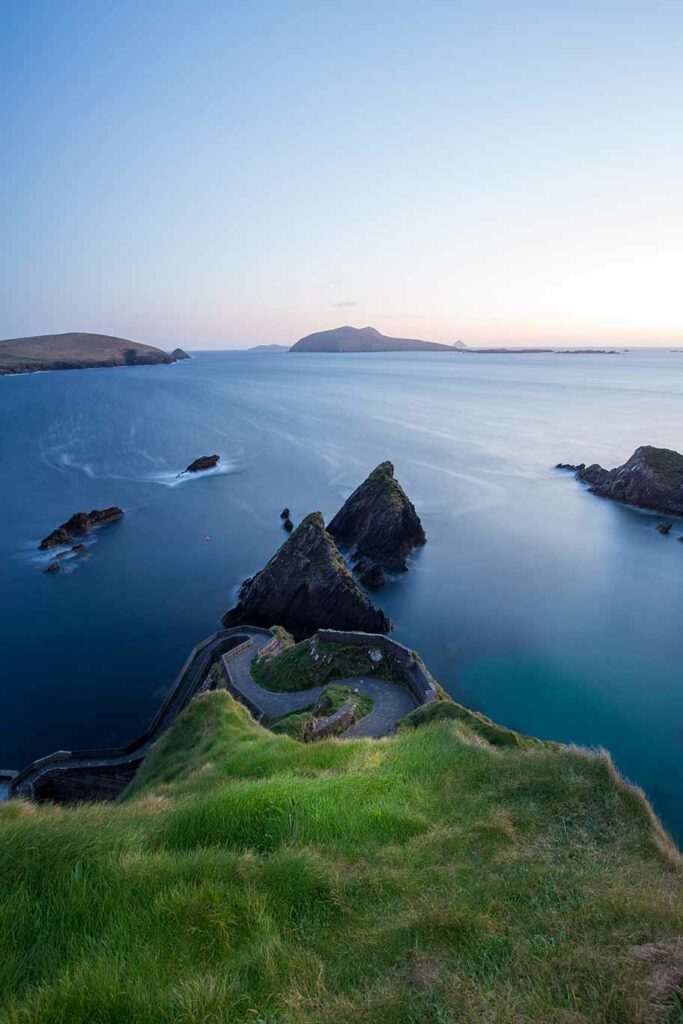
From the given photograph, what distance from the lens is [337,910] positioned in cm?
673

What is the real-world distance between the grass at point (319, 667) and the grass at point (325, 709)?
4.41ft

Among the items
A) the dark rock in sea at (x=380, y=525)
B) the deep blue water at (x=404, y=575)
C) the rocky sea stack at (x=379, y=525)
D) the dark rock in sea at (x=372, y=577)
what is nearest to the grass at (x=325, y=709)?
the deep blue water at (x=404, y=575)

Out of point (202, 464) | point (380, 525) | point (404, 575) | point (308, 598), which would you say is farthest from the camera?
point (202, 464)

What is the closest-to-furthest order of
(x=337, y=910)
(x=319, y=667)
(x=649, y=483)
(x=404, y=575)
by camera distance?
(x=337, y=910) → (x=319, y=667) → (x=404, y=575) → (x=649, y=483)

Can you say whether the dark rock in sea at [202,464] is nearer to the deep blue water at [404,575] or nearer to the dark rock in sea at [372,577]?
the deep blue water at [404,575]

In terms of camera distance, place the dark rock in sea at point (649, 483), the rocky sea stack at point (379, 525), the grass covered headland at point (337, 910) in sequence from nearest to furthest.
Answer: the grass covered headland at point (337, 910)
the rocky sea stack at point (379, 525)
the dark rock in sea at point (649, 483)

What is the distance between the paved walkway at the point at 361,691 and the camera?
2502 cm

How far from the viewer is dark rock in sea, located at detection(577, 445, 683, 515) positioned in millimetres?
70562

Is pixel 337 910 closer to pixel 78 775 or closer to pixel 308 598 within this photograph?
pixel 78 775

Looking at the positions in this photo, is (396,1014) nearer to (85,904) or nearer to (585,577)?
(85,904)

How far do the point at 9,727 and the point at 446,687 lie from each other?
26441 mm

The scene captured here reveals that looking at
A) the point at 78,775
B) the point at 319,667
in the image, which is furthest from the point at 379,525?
the point at 78,775

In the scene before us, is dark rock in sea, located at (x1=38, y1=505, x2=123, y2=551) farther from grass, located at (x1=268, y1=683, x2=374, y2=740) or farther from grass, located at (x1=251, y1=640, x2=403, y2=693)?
grass, located at (x1=268, y1=683, x2=374, y2=740)

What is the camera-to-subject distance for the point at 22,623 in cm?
4300
